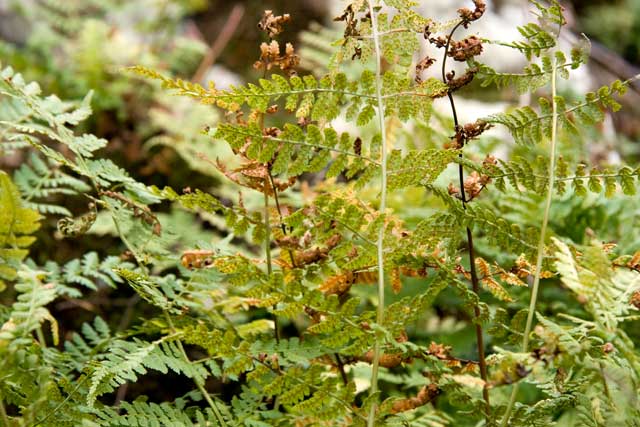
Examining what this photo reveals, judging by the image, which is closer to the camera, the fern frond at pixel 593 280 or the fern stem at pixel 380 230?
the fern frond at pixel 593 280

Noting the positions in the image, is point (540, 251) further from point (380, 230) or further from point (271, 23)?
point (271, 23)

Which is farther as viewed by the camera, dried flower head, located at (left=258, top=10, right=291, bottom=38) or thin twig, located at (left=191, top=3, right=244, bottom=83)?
thin twig, located at (left=191, top=3, right=244, bottom=83)

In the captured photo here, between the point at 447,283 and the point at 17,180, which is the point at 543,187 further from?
the point at 17,180

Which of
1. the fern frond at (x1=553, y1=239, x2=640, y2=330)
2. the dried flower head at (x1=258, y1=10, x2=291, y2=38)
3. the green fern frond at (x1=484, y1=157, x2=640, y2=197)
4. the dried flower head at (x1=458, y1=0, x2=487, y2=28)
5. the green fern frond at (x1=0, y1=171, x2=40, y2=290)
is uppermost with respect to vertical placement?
the dried flower head at (x1=458, y1=0, x2=487, y2=28)

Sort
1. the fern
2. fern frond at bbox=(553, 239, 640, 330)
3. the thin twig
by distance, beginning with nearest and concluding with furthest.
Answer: fern frond at bbox=(553, 239, 640, 330)
the fern
the thin twig

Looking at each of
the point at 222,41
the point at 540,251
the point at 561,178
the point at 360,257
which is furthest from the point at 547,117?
the point at 222,41

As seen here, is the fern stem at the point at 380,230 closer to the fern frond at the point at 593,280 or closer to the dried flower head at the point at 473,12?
the dried flower head at the point at 473,12

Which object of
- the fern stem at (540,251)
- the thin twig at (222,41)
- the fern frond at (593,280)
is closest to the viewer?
the fern frond at (593,280)

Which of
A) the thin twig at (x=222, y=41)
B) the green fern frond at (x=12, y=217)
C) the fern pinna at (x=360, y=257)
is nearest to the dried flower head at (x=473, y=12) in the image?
the fern pinna at (x=360, y=257)

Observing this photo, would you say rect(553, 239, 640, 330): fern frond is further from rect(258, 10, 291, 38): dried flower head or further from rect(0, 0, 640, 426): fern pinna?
rect(258, 10, 291, 38): dried flower head

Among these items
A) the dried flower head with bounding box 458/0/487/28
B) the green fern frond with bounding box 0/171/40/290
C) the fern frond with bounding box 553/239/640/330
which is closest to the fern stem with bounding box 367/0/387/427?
the dried flower head with bounding box 458/0/487/28

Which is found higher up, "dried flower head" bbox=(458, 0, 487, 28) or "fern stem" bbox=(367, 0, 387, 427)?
"dried flower head" bbox=(458, 0, 487, 28)

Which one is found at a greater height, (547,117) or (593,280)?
(547,117)
